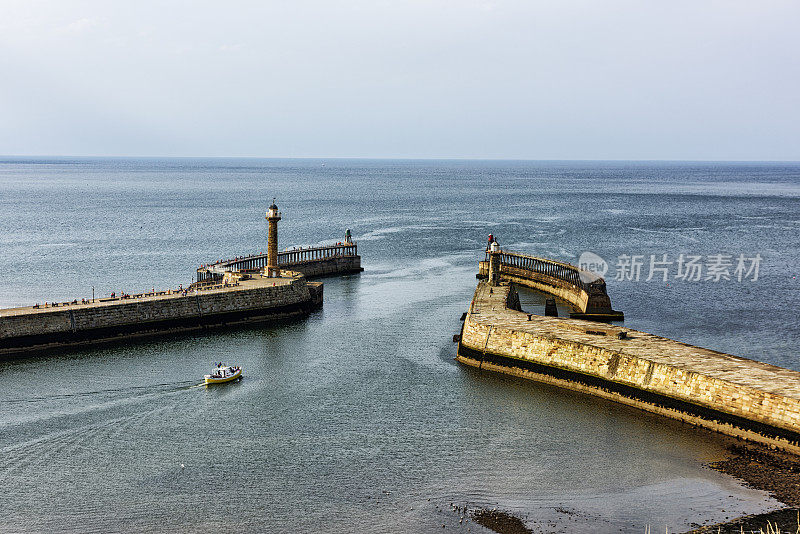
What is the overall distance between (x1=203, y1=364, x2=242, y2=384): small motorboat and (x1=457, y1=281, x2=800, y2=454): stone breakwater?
39.1 feet

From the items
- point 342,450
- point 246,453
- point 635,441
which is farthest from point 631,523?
point 246,453

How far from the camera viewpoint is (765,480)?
86.7 ft

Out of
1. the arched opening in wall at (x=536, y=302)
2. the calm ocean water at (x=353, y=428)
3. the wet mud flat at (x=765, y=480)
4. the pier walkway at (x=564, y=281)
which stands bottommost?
the calm ocean water at (x=353, y=428)

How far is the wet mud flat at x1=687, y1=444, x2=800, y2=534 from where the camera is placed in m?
23.1

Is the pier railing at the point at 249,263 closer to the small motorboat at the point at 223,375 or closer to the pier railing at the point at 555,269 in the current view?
the pier railing at the point at 555,269

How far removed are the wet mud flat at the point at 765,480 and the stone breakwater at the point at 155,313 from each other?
3185 centimetres

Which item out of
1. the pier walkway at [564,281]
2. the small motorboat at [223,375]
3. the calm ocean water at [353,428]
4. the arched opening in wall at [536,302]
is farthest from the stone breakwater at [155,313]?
the pier walkway at [564,281]

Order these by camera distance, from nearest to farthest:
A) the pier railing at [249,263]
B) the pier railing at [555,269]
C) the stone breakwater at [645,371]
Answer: the stone breakwater at [645,371], the pier railing at [555,269], the pier railing at [249,263]

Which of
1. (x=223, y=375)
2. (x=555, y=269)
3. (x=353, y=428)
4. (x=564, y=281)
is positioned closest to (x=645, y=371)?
(x=353, y=428)

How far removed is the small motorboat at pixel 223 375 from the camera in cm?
3784

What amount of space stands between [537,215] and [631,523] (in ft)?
400

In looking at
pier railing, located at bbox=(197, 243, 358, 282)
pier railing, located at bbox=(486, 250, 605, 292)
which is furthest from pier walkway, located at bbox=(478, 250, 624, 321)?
pier railing, located at bbox=(197, 243, 358, 282)

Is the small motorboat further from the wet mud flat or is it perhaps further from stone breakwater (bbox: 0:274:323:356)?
the wet mud flat

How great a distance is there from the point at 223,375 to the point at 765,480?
79.2 feet
